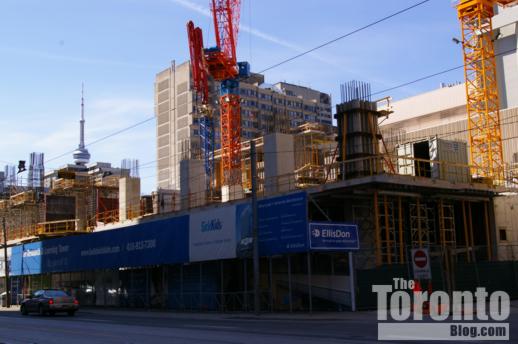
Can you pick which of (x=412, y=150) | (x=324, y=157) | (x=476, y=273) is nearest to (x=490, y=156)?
(x=324, y=157)

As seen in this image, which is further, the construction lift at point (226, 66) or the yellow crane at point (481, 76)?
the construction lift at point (226, 66)

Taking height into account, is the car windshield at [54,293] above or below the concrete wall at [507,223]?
below

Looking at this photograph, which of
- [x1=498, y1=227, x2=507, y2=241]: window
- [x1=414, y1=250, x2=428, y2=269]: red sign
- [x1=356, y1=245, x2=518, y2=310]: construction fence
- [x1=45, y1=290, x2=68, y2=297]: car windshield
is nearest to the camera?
[x1=414, y1=250, x2=428, y2=269]: red sign

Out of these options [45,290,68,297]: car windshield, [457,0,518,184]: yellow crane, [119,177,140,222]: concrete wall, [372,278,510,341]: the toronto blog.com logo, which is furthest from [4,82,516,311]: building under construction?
[457,0,518,184]: yellow crane

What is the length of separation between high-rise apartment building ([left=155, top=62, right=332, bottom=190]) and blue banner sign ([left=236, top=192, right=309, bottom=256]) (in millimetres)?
107607

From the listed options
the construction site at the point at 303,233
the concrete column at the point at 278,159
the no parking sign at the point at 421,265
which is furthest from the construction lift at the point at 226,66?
the no parking sign at the point at 421,265

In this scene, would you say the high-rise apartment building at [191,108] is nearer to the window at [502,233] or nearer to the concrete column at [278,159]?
the concrete column at [278,159]

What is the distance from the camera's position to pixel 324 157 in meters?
49.4

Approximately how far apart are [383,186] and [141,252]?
630 inches

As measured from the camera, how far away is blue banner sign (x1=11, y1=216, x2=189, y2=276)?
38.2m

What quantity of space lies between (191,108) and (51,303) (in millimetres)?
119559

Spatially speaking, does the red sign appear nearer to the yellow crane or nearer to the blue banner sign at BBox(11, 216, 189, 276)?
the blue banner sign at BBox(11, 216, 189, 276)

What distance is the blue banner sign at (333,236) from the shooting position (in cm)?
2977

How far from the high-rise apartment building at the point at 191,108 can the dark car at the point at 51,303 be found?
105960 mm
